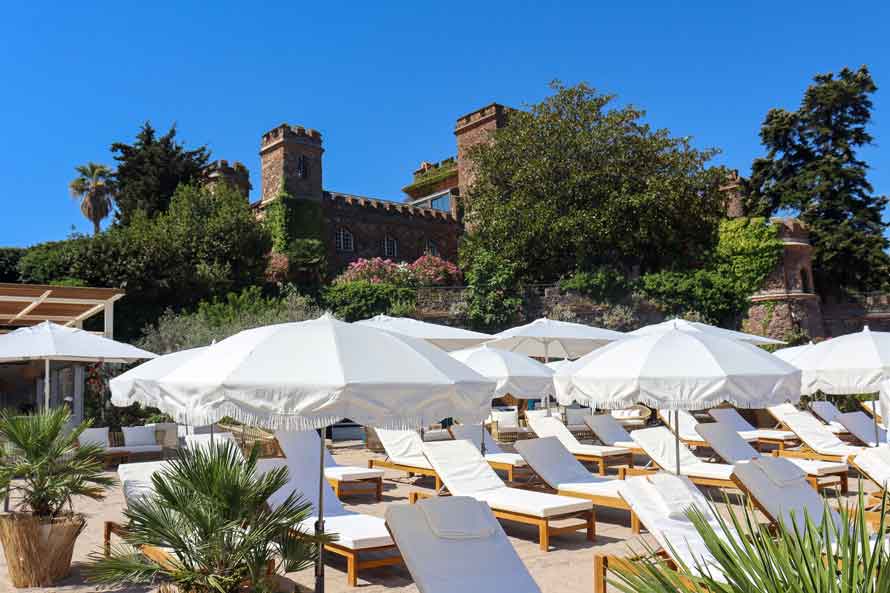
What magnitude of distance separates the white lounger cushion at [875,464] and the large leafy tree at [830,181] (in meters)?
27.2

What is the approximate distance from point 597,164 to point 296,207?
1247 centimetres

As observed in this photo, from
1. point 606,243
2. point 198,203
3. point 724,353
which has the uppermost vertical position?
point 198,203

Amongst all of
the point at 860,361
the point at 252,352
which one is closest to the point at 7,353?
Answer: the point at 252,352

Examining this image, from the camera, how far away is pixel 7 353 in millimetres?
10008

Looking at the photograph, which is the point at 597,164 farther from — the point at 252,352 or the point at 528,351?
the point at 252,352

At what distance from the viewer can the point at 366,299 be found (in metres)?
27.3

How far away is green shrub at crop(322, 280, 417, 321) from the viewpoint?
27.1 metres

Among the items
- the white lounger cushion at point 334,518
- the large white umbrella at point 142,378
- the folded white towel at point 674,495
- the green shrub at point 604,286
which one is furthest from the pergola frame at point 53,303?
the green shrub at point 604,286

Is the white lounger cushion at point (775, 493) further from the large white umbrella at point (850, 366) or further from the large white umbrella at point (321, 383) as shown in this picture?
the large white umbrella at point (850, 366)

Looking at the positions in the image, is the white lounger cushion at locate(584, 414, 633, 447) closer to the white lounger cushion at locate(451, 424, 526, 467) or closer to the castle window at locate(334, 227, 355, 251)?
the white lounger cushion at locate(451, 424, 526, 467)

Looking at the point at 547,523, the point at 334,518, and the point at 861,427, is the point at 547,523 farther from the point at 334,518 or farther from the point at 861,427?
the point at 861,427

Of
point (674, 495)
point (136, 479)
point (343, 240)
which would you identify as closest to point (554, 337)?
point (674, 495)

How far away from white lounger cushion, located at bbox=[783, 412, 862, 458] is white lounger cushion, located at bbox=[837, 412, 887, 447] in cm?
143

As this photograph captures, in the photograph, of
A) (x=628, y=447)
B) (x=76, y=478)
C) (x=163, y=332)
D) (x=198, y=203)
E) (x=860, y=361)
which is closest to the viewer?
(x=76, y=478)
